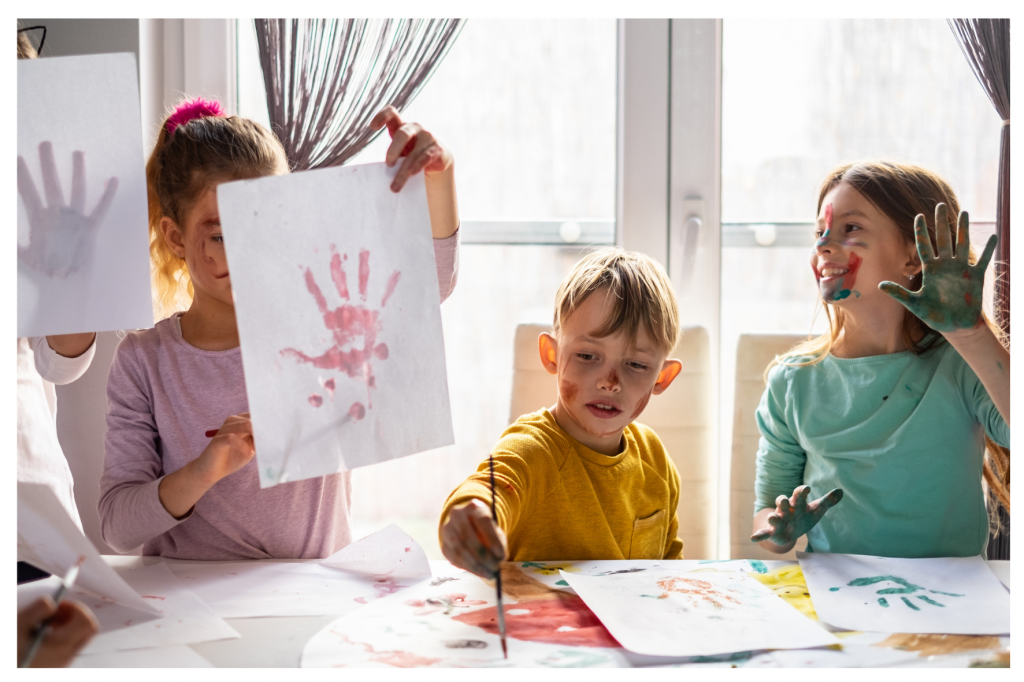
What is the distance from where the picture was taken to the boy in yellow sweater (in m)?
1.07

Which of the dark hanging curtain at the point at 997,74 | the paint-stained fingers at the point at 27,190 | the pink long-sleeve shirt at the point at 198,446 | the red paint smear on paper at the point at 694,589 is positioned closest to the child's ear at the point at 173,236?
the pink long-sleeve shirt at the point at 198,446

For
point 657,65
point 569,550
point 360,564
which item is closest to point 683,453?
point 569,550

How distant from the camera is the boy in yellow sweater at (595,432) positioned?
1.07 metres

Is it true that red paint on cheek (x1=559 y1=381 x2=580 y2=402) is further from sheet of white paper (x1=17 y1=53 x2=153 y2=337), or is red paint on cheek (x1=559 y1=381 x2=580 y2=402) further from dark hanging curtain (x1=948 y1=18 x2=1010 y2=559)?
dark hanging curtain (x1=948 y1=18 x2=1010 y2=559)

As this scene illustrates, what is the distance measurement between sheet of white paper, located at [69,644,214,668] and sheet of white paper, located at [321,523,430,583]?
0.25 m

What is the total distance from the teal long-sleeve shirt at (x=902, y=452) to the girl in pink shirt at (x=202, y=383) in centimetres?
66

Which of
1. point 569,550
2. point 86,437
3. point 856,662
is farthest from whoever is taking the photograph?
point 86,437

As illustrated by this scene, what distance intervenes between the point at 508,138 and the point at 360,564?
1198 millimetres

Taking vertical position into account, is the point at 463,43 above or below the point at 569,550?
above

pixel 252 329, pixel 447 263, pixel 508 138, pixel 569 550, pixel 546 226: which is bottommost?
pixel 569 550

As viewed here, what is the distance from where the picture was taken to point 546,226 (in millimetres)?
1807

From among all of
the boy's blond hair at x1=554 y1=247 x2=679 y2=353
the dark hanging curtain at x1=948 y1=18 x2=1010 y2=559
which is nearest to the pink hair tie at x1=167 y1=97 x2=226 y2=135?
the boy's blond hair at x1=554 y1=247 x2=679 y2=353

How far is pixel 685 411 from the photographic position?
4.88 feet

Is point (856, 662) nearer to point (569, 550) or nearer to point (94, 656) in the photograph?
point (569, 550)
